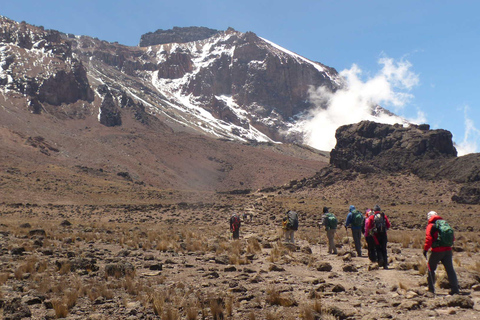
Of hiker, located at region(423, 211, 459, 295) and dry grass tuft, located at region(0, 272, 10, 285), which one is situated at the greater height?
hiker, located at region(423, 211, 459, 295)

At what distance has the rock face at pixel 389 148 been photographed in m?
59.9

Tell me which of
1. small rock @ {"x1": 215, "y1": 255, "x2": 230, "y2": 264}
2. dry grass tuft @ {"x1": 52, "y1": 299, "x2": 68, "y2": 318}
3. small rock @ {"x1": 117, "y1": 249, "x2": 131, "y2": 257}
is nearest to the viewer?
dry grass tuft @ {"x1": 52, "y1": 299, "x2": 68, "y2": 318}

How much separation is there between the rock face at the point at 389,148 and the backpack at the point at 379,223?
50.0m

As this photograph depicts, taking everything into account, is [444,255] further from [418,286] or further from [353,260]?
[353,260]

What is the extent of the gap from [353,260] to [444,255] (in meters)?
5.25

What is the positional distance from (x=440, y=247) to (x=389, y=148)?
6042 cm

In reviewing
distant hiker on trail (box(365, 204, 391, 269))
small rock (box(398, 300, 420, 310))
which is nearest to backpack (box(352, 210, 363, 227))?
distant hiker on trail (box(365, 204, 391, 269))

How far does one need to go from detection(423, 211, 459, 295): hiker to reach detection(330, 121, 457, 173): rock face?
53.0 metres

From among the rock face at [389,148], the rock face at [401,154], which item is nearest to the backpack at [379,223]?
the rock face at [401,154]

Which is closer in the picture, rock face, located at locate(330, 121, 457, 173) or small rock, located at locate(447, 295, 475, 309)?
small rock, located at locate(447, 295, 475, 309)

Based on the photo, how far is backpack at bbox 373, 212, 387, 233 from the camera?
445 inches

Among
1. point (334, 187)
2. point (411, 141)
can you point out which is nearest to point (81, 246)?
point (334, 187)

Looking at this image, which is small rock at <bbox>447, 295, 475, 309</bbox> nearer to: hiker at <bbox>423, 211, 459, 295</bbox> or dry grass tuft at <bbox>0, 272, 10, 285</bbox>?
hiker at <bbox>423, 211, 459, 295</bbox>

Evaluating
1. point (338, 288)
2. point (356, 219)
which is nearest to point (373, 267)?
point (356, 219)
